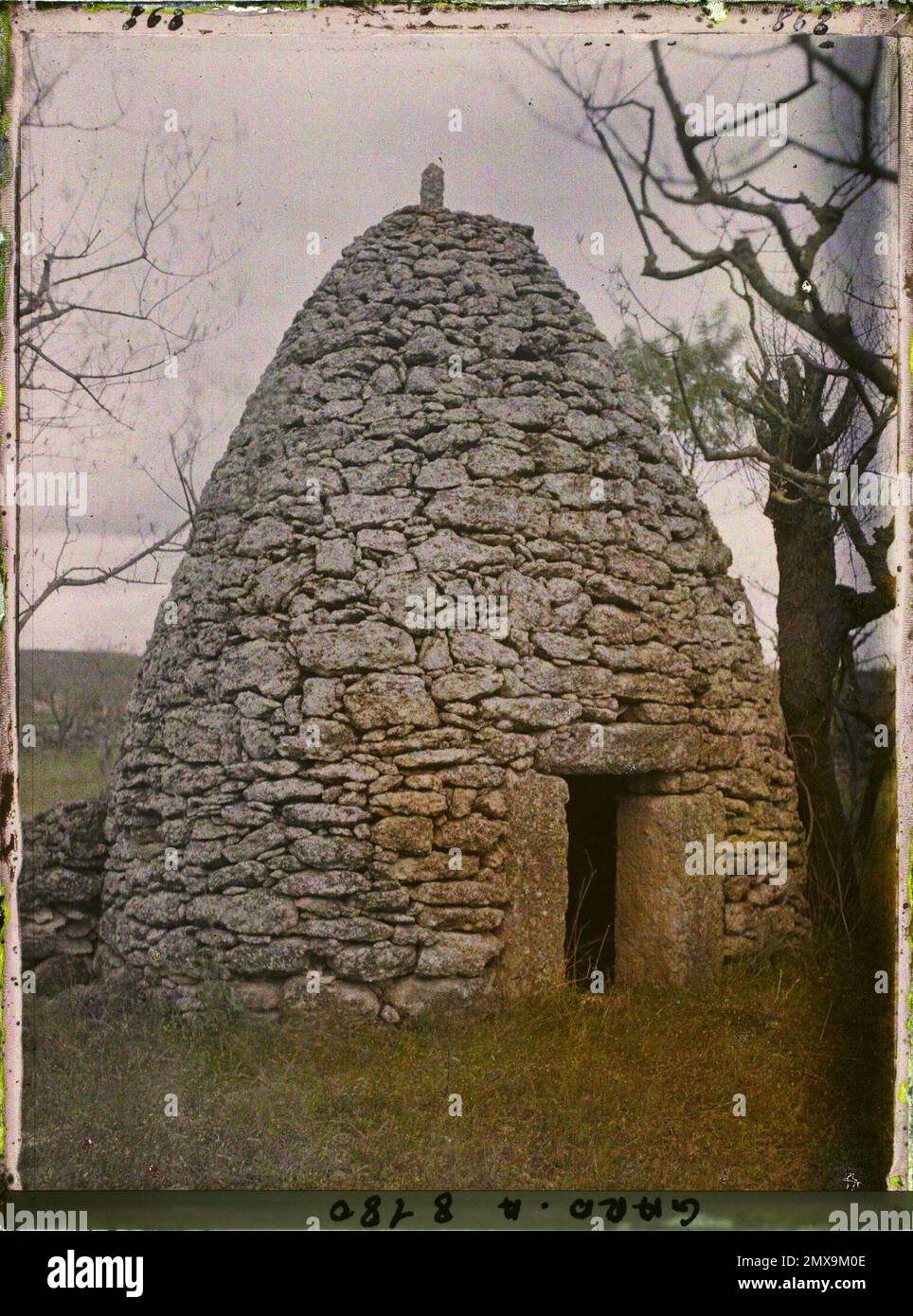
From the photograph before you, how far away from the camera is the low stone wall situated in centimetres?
425

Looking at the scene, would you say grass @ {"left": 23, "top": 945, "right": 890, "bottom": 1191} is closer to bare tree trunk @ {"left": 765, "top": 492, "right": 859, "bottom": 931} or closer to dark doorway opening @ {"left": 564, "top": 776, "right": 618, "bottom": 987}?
bare tree trunk @ {"left": 765, "top": 492, "right": 859, "bottom": 931}

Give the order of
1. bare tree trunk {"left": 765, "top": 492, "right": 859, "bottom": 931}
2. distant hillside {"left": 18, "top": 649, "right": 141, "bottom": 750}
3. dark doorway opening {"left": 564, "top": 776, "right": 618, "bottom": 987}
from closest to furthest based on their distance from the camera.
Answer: distant hillside {"left": 18, "top": 649, "right": 141, "bottom": 750} < bare tree trunk {"left": 765, "top": 492, "right": 859, "bottom": 931} < dark doorway opening {"left": 564, "top": 776, "right": 618, "bottom": 987}

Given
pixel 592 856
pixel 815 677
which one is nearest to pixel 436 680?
pixel 592 856

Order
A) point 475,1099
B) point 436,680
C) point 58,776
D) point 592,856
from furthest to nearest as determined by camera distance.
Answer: point 592,856, point 58,776, point 436,680, point 475,1099

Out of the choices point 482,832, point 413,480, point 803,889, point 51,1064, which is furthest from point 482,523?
point 51,1064

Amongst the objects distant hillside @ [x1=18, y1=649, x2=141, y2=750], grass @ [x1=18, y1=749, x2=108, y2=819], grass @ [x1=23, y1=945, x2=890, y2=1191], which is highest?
distant hillside @ [x1=18, y1=649, x2=141, y2=750]

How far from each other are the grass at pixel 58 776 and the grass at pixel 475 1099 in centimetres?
72

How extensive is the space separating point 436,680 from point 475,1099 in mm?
1477

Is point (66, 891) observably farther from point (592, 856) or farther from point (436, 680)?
point (592, 856)

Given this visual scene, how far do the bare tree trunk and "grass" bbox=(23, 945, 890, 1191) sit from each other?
0.97 metres

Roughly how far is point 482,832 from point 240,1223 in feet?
4.95

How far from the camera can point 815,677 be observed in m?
5.45

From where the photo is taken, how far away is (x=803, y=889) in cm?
457

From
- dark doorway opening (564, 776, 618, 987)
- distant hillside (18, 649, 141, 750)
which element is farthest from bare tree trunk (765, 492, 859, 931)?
distant hillside (18, 649, 141, 750)
